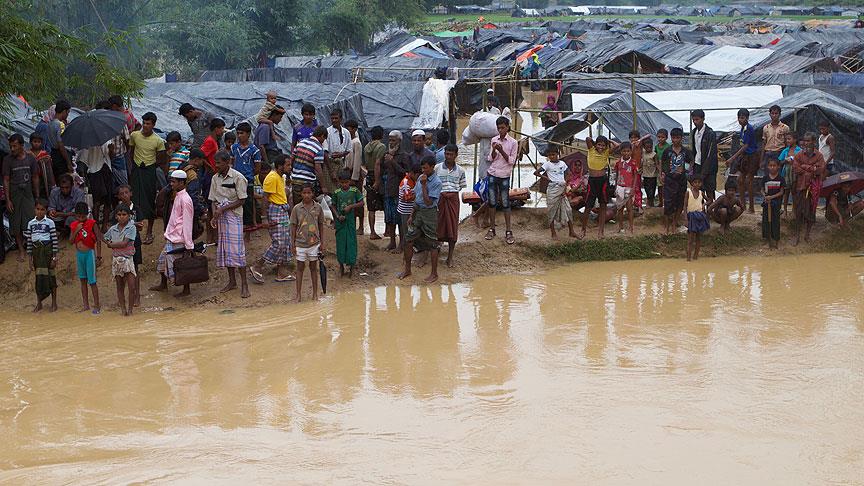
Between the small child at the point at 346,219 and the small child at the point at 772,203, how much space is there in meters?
4.87

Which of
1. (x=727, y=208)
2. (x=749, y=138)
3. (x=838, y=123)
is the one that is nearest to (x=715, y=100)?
(x=838, y=123)

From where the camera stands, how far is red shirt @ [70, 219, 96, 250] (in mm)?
8953

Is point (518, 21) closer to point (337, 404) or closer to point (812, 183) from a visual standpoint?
point (812, 183)

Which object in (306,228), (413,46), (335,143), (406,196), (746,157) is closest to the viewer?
(306,228)

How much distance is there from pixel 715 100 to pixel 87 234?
40.0 ft

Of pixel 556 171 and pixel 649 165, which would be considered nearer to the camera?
pixel 556 171

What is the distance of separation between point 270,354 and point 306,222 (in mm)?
1654

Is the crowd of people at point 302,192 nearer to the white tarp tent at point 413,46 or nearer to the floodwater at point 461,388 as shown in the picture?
the floodwater at point 461,388

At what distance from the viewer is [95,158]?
10.0 metres

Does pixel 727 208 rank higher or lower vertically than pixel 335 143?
lower

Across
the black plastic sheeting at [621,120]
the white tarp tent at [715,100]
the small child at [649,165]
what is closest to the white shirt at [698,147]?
the small child at [649,165]

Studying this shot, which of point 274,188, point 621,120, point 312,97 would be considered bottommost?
point 274,188

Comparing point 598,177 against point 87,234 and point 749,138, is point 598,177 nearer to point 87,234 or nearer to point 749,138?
point 749,138

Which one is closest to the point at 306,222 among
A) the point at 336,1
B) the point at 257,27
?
the point at 257,27
